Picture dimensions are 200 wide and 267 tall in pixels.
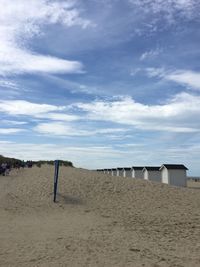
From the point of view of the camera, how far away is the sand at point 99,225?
8871 mm

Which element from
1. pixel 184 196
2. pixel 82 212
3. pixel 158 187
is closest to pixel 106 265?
pixel 82 212

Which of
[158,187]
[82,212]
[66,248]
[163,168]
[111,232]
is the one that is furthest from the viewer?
[163,168]

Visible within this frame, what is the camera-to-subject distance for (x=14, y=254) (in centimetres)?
883

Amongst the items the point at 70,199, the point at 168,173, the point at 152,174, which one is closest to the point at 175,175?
the point at 168,173

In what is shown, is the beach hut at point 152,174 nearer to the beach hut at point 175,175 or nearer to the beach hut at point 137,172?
the beach hut at point 137,172

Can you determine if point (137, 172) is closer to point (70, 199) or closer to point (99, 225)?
point (70, 199)

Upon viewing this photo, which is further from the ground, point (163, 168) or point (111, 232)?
point (163, 168)

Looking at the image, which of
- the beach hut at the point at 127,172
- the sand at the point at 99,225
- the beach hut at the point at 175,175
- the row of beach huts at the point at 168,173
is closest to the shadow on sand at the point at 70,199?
the sand at the point at 99,225

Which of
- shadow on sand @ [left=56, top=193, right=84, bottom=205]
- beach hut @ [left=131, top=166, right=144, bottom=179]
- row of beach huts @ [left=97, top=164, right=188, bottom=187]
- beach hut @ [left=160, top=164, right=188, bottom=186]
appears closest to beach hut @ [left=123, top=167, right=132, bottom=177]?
beach hut @ [left=131, top=166, right=144, bottom=179]

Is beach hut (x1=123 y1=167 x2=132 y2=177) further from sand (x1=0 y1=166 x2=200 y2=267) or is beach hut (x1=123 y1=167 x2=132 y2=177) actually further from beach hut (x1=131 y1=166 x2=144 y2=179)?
sand (x1=0 y1=166 x2=200 y2=267)

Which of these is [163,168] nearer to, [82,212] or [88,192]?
[88,192]

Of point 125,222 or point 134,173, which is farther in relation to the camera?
point 134,173

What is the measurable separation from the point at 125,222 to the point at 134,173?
147 feet

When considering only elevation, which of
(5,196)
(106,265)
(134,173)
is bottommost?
(106,265)
